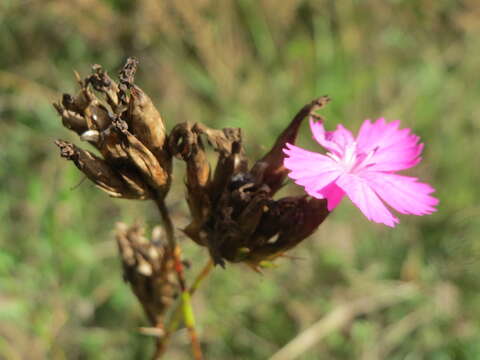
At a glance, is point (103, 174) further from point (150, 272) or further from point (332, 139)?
point (332, 139)

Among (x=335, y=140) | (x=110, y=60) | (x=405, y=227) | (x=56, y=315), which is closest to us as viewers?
(x=335, y=140)

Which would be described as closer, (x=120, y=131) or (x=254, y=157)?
(x=120, y=131)

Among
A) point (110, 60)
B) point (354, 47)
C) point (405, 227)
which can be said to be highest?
point (354, 47)

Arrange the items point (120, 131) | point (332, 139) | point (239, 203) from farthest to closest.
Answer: point (332, 139) → point (239, 203) → point (120, 131)

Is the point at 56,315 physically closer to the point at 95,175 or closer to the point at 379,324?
the point at 95,175

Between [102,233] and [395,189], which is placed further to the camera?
[102,233]

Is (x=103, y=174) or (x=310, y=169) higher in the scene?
(x=310, y=169)

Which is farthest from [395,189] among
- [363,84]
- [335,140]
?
[363,84]

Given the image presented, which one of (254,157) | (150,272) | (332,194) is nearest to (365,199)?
(332,194)
